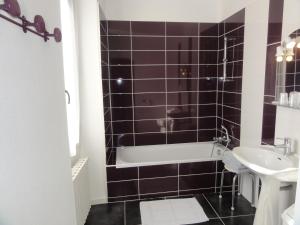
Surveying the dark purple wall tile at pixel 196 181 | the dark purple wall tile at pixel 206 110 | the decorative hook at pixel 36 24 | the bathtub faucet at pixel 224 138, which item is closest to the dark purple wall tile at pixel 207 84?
the dark purple wall tile at pixel 206 110

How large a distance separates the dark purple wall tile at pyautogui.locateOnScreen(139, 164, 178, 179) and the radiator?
2.16ft

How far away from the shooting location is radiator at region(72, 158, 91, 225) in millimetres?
2006

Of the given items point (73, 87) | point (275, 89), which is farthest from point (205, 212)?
point (73, 87)

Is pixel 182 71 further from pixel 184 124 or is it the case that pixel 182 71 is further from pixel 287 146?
pixel 287 146

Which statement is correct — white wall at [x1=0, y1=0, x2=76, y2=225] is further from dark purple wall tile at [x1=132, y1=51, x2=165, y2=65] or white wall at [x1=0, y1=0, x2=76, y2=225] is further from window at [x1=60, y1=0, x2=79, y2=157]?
dark purple wall tile at [x1=132, y1=51, x2=165, y2=65]

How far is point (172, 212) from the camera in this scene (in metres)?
2.48

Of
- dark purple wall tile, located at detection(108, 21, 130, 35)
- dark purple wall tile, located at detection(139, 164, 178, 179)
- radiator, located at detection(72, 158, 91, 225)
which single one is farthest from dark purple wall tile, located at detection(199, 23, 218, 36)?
radiator, located at detection(72, 158, 91, 225)

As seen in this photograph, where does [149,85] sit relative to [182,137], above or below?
above

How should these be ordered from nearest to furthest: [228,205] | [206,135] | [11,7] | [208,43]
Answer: [11,7], [228,205], [208,43], [206,135]

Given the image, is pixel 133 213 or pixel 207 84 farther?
pixel 207 84

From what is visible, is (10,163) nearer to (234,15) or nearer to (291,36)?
(291,36)

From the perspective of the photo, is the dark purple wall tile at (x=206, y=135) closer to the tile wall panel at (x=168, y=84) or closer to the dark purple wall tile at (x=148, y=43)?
the tile wall panel at (x=168, y=84)

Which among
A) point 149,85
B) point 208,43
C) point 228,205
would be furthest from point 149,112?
point 228,205

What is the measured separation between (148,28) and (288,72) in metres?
1.92
